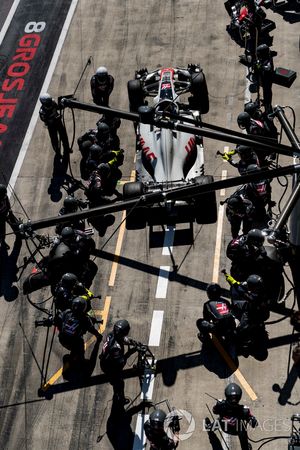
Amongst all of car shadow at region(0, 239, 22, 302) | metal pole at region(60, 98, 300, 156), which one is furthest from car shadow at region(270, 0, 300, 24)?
car shadow at region(0, 239, 22, 302)

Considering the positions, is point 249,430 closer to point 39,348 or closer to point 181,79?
point 39,348

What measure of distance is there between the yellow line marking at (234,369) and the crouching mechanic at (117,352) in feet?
6.99

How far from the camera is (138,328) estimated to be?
18234 millimetres

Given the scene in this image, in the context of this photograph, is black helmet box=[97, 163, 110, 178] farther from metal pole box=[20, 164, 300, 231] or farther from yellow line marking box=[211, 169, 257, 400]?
metal pole box=[20, 164, 300, 231]

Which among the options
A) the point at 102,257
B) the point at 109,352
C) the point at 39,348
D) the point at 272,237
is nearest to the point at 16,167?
the point at 102,257

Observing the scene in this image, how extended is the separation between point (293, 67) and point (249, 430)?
42.5 ft

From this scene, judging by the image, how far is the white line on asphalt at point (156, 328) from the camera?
58.8 feet

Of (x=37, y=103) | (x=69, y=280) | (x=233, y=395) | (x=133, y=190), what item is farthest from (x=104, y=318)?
(x=37, y=103)

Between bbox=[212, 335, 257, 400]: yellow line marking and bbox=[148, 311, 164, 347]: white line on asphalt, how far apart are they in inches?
54.2

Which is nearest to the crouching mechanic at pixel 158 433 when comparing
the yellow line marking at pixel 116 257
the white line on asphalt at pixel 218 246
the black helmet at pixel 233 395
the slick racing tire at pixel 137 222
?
the black helmet at pixel 233 395

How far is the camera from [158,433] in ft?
49.0

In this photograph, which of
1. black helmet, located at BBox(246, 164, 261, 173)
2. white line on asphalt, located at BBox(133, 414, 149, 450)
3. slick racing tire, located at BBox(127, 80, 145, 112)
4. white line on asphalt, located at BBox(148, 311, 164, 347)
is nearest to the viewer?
white line on asphalt, located at BBox(133, 414, 149, 450)

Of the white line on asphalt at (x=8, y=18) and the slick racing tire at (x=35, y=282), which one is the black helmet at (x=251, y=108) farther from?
the white line on asphalt at (x=8, y=18)

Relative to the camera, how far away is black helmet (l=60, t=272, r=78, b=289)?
17.4m
